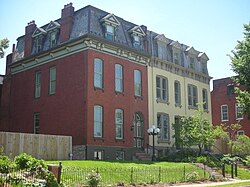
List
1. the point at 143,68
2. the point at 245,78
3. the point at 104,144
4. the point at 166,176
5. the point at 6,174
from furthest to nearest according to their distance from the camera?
the point at 143,68 → the point at 104,144 → the point at 245,78 → the point at 166,176 → the point at 6,174

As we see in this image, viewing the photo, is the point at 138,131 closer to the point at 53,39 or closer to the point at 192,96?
the point at 192,96

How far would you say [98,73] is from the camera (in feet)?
100

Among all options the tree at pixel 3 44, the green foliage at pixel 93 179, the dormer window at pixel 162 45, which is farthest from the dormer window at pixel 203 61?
the green foliage at pixel 93 179

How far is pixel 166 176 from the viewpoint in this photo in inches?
946

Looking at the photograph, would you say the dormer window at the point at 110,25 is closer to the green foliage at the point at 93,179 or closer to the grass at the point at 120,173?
the grass at the point at 120,173

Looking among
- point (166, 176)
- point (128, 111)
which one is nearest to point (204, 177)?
point (166, 176)

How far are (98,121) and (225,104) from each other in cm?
3005

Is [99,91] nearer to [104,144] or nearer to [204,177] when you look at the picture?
[104,144]

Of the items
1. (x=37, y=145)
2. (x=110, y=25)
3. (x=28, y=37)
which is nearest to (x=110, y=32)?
(x=110, y=25)

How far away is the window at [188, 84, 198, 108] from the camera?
4131cm

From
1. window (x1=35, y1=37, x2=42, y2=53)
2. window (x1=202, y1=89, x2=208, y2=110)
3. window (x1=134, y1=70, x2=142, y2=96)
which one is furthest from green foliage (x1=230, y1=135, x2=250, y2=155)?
window (x1=35, y1=37, x2=42, y2=53)

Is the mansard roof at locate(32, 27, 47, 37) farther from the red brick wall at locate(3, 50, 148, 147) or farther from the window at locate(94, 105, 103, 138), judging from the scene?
the window at locate(94, 105, 103, 138)

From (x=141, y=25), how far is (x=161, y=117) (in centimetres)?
890

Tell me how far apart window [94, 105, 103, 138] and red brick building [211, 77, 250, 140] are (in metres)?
28.2
